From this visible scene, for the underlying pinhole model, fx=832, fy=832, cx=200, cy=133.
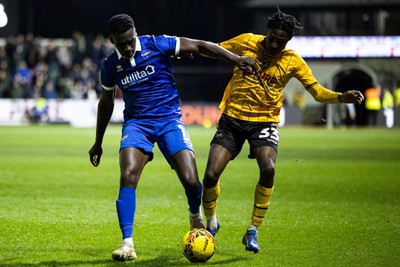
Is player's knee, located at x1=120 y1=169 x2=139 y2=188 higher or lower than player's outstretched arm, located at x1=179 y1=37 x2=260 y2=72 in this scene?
lower

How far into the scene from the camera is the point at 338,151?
22.7 metres

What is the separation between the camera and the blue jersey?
Answer: 7.56 m

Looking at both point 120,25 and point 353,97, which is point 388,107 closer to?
point 353,97

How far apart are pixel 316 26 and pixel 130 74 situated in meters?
33.6

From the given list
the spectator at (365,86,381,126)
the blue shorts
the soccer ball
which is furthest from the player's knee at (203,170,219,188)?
the spectator at (365,86,381,126)

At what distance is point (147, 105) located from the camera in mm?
7664

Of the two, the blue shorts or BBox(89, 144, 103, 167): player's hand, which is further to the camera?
BBox(89, 144, 103, 167): player's hand

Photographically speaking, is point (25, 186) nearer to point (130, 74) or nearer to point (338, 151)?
point (130, 74)

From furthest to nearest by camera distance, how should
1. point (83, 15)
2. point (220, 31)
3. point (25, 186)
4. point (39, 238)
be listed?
point (83, 15) < point (220, 31) < point (25, 186) < point (39, 238)

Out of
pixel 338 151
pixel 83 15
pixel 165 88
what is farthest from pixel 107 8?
pixel 165 88

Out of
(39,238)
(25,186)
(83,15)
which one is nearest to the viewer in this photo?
(39,238)

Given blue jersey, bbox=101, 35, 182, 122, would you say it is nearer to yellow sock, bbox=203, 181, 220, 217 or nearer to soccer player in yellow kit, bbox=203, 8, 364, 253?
soccer player in yellow kit, bbox=203, 8, 364, 253

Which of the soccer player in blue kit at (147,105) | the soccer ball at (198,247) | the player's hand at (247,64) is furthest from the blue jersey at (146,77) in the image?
the soccer ball at (198,247)

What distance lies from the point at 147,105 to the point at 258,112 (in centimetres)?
122
